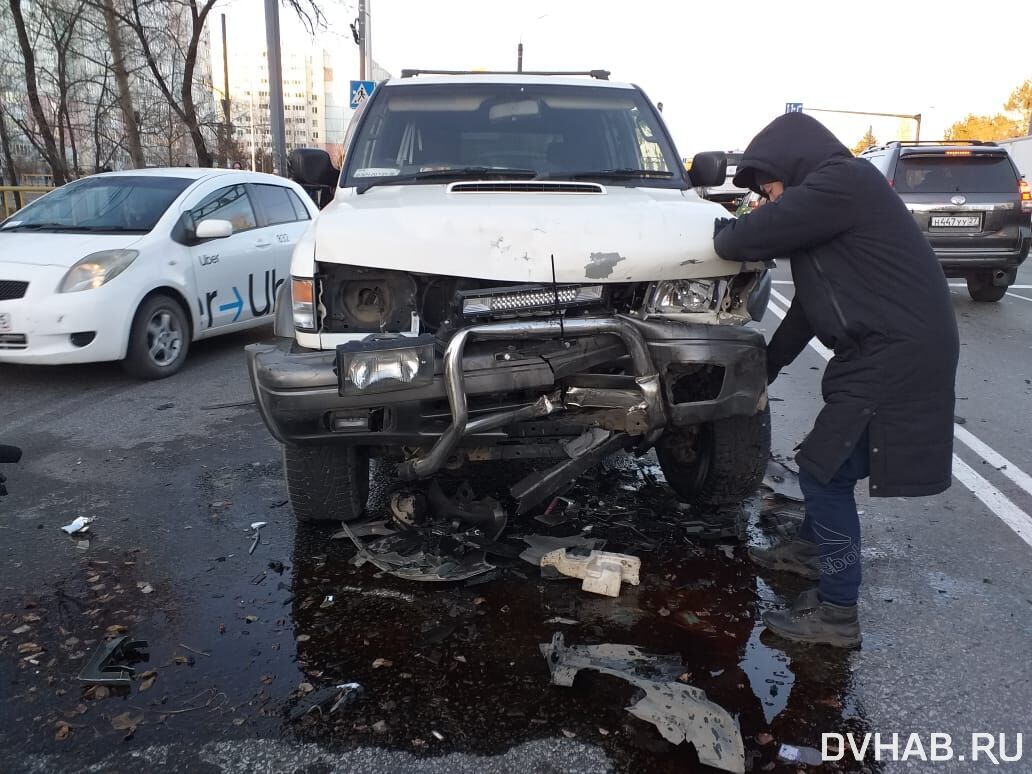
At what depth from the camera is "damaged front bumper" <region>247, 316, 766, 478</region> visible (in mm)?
3021

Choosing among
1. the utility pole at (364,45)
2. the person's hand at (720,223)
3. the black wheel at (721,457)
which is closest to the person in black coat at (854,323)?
the person's hand at (720,223)

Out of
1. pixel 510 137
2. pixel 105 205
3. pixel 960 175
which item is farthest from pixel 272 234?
pixel 960 175

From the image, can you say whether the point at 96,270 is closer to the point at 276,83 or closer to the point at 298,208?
the point at 298,208

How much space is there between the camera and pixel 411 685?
273 cm

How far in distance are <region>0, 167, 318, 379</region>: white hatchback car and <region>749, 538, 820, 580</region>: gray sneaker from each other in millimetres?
5071

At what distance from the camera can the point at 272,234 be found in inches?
317

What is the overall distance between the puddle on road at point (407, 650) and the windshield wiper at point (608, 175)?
171 centimetres

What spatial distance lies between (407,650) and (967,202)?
10.0 m

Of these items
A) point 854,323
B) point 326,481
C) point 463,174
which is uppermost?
point 463,174

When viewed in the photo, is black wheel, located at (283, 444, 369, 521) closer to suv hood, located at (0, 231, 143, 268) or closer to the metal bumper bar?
the metal bumper bar

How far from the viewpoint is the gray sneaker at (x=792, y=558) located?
3543 millimetres

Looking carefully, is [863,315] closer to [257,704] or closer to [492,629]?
[492,629]

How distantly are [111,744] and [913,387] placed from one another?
271 centimetres

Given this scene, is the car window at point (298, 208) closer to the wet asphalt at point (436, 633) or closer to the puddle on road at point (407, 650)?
the wet asphalt at point (436, 633)
